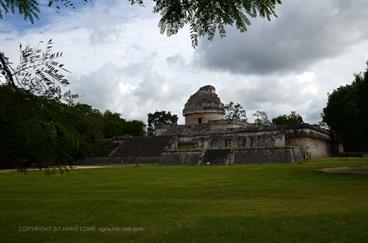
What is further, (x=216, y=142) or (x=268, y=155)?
(x=216, y=142)

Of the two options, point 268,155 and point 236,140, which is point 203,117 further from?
point 268,155

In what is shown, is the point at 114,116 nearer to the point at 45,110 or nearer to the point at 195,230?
the point at 195,230

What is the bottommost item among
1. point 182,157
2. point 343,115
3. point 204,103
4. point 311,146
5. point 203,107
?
point 182,157

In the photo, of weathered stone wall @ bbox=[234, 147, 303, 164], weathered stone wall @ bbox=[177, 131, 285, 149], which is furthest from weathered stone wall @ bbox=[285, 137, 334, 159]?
weathered stone wall @ bbox=[234, 147, 303, 164]

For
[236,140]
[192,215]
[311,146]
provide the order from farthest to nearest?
[236,140] < [311,146] < [192,215]

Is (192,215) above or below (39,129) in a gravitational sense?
below

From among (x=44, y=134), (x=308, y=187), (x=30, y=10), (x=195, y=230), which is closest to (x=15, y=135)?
(x=44, y=134)

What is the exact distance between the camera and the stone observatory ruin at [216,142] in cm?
3533

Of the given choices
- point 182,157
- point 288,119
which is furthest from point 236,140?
point 288,119

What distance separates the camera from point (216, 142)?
4328cm

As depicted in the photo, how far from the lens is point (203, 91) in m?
52.5

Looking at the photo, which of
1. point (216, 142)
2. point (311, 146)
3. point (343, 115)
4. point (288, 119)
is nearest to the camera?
point (311, 146)

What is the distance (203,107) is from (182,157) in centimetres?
1472

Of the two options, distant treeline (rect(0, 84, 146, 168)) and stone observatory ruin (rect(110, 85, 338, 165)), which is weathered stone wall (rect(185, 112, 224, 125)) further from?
distant treeline (rect(0, 84, 146, 168))
